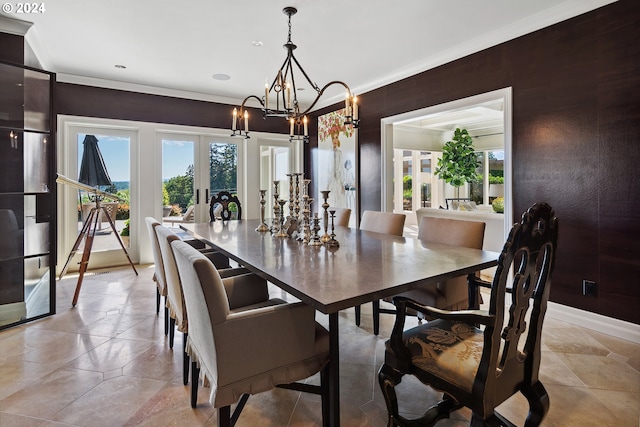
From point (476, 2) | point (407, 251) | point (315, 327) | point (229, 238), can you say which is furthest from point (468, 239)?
point (476, 2)

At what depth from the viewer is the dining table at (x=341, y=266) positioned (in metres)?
1.30

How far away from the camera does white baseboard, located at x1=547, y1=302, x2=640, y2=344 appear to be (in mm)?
2566

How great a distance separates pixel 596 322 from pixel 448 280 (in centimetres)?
172

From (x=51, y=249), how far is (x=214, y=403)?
2.68 metres

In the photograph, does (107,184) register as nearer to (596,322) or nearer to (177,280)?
(177,280)

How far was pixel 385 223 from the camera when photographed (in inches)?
120

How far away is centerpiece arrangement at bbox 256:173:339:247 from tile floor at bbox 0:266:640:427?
801 mm

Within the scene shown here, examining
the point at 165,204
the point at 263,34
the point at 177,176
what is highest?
the point at 263,34

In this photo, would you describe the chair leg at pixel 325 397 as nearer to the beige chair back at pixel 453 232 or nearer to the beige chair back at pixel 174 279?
the beige chair back at pixel 174 279

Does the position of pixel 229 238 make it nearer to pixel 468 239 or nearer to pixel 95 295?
pixel 468 239

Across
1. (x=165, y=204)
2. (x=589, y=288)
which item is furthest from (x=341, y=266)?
(x=165, y=204)

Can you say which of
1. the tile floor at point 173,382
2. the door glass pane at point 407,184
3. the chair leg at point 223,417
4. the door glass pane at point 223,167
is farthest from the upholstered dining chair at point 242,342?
the door glass pane at point 407,184

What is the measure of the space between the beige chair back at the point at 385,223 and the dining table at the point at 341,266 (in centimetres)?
36

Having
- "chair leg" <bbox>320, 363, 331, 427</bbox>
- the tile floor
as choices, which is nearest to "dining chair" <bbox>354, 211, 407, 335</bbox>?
the tile floor
